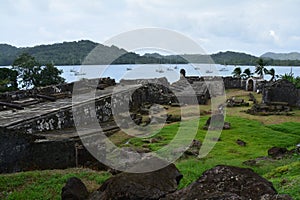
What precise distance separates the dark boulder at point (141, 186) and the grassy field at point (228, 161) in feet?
8.86

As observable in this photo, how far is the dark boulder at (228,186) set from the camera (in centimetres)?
468

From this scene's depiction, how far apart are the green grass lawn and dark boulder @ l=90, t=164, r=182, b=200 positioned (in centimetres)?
262

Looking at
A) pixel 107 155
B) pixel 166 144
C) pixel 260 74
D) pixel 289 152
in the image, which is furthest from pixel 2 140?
pixel 260 74

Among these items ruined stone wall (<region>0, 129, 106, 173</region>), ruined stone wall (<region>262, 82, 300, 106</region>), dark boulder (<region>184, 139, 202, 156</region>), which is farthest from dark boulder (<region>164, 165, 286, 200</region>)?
ruined stone wall (<region>262, 82, 300, 106</region>)

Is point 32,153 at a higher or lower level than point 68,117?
lower

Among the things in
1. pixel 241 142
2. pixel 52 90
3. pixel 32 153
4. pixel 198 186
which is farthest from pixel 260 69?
pixel 198 186

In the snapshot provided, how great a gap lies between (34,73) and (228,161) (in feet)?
103

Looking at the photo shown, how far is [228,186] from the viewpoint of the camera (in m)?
4.84

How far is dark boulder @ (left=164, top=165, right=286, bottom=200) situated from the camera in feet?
15.3

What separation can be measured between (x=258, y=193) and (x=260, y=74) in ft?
155

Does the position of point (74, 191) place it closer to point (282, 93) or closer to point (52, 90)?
point (52, 90)

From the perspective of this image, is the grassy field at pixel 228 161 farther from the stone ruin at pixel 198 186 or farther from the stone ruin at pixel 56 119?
the stone ruin at pixel 198 186

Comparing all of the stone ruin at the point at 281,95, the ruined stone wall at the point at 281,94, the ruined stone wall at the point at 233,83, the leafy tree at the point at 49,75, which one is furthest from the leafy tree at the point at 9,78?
the ruined stone wall at the point at 233,83

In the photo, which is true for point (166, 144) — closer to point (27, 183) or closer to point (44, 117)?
point (44, 117)
